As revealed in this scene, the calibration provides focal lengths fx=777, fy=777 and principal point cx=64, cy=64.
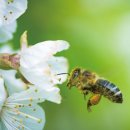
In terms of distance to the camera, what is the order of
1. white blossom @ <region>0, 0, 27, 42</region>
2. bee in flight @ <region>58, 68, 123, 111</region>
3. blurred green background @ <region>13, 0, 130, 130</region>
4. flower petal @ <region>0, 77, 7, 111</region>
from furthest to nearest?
blurred green background @ <region>13, 0, 130, 130</region> < bee in flight @ <region>58, 68, 123, 111</region> < white blossom @ <region>0, 0, 27, 42</region> < flower petal @ <region>0, 77, 7, 111</region>

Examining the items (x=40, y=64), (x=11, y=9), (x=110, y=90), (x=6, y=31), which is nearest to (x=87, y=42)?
(x=6, y=31)

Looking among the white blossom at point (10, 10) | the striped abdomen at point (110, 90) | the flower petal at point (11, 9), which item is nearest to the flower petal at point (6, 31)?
the white blossom at point (10, 10)

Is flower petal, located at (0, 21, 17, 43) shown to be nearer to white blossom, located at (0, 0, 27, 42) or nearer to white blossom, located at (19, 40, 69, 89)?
white blossom, located at (0, 0, 27, 42)

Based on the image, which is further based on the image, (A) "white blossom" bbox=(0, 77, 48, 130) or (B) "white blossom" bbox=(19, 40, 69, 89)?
(A) "white blossom" bbox=(0, 77, 48, 130)

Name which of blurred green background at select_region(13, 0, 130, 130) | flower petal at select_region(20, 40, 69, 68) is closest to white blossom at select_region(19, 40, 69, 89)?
flower petal at select_region(20, 40, 69, 68)

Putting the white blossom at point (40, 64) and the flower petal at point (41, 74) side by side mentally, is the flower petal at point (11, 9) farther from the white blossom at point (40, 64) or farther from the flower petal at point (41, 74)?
the flower petal at point (41, 74)

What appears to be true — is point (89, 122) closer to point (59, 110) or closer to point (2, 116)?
point (59, 110)
